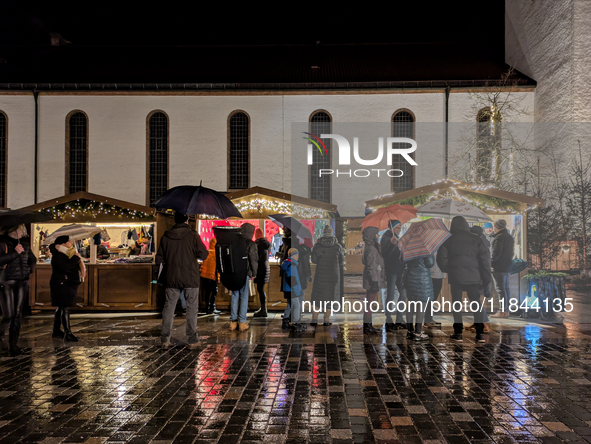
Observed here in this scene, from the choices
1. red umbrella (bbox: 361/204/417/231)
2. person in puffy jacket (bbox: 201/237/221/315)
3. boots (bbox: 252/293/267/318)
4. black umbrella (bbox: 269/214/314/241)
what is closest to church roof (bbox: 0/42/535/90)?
person in puffy jacket (bbox: 201/237/221/315)

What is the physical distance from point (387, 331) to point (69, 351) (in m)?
5.44

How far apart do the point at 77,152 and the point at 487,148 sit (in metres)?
17.7

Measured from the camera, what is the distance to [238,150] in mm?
22641

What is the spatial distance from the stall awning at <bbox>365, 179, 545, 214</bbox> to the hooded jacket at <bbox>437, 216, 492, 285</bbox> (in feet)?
8.52

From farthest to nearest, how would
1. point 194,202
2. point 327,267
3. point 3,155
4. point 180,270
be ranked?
point 3,155, point 327,267, point 194,202, point 180,270

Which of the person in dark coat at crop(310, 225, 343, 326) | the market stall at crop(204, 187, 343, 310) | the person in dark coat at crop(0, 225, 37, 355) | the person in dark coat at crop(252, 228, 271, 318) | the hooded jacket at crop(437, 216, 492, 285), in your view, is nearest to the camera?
the person in dark coat at crop(0, 225, 37, 355)

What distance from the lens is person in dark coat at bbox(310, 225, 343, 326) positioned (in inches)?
356

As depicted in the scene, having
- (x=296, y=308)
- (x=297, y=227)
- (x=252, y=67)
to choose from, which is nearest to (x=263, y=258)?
(x=297, y=227)

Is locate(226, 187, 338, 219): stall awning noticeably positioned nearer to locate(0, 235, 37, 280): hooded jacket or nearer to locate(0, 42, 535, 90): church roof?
locate(0, 235, 37, 280): hooded jacket

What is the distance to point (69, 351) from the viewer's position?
7609 mm

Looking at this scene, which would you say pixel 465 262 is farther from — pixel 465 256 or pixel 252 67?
pixel 252 67

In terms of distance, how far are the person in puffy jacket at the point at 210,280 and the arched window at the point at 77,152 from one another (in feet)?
43.0

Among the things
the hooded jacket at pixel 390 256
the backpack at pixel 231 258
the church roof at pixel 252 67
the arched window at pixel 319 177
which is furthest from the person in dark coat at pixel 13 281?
the church roof at pixel 252 67

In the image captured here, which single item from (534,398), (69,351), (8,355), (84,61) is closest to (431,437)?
(534,398)
